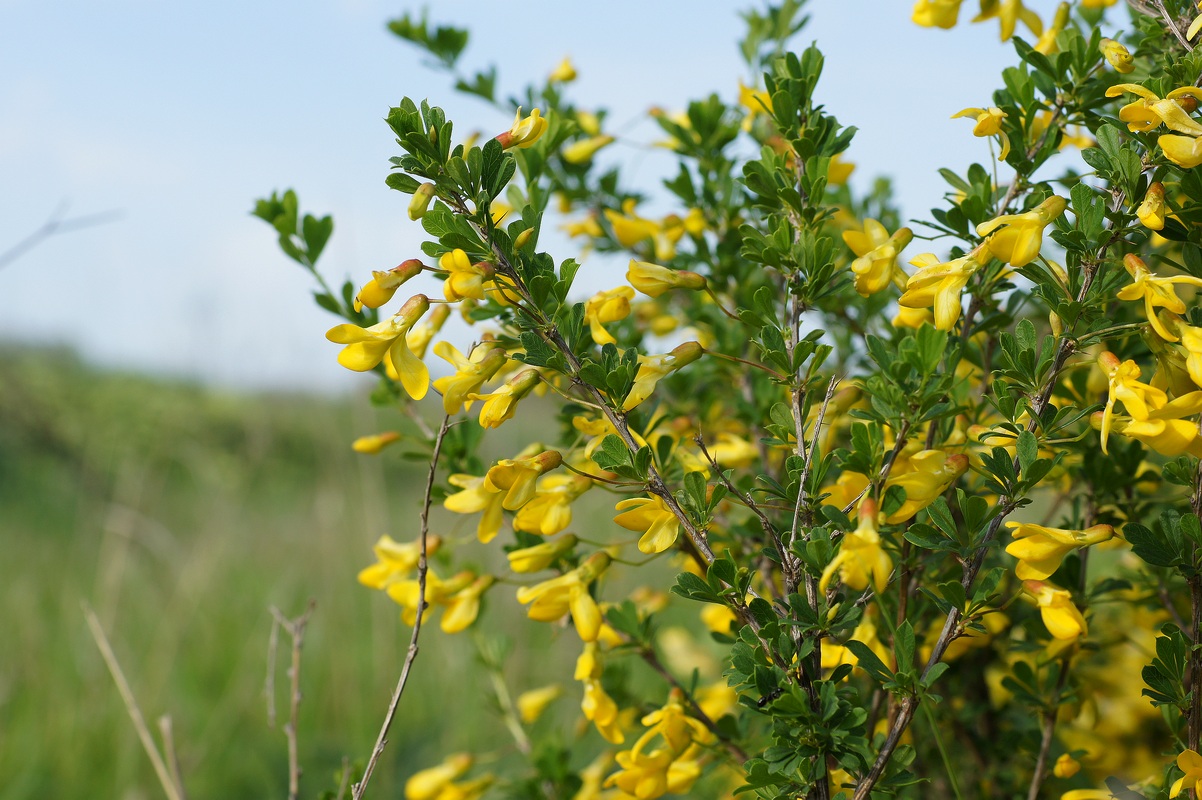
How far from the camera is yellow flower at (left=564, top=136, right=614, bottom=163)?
1.15 metres

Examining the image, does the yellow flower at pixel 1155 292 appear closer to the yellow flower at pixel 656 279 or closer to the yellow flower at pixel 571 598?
the yellow flower at pixel 656 279

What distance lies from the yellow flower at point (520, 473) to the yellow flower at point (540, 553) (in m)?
0.11

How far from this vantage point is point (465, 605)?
87 cm

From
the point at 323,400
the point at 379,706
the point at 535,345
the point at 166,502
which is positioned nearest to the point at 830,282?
the point at 535,345

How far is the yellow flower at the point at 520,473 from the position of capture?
0.65 metres

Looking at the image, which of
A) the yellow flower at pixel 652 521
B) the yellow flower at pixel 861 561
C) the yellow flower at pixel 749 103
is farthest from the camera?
the yellow flower at pixel 749 103

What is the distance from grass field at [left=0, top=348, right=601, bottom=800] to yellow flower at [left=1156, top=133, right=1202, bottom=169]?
648 mm

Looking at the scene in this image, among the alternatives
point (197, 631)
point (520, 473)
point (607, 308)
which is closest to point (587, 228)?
point (607, 308)

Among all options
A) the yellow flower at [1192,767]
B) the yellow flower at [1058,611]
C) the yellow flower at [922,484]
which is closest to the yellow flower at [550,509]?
the yellow flower at [922,484]

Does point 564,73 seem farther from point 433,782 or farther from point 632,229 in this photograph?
point 433,782

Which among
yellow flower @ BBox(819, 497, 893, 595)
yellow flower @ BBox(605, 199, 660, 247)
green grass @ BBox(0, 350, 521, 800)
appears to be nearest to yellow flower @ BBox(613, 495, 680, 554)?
yellow flower @ BBox(819, 497, 893, 595)

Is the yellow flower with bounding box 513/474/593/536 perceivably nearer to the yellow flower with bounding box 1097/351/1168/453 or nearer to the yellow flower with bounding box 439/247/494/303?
the yellow flower with bounding box 439/247/494/303

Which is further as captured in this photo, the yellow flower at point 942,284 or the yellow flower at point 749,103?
the yellow flower at point 749,103

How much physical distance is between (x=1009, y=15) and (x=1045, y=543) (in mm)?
581
